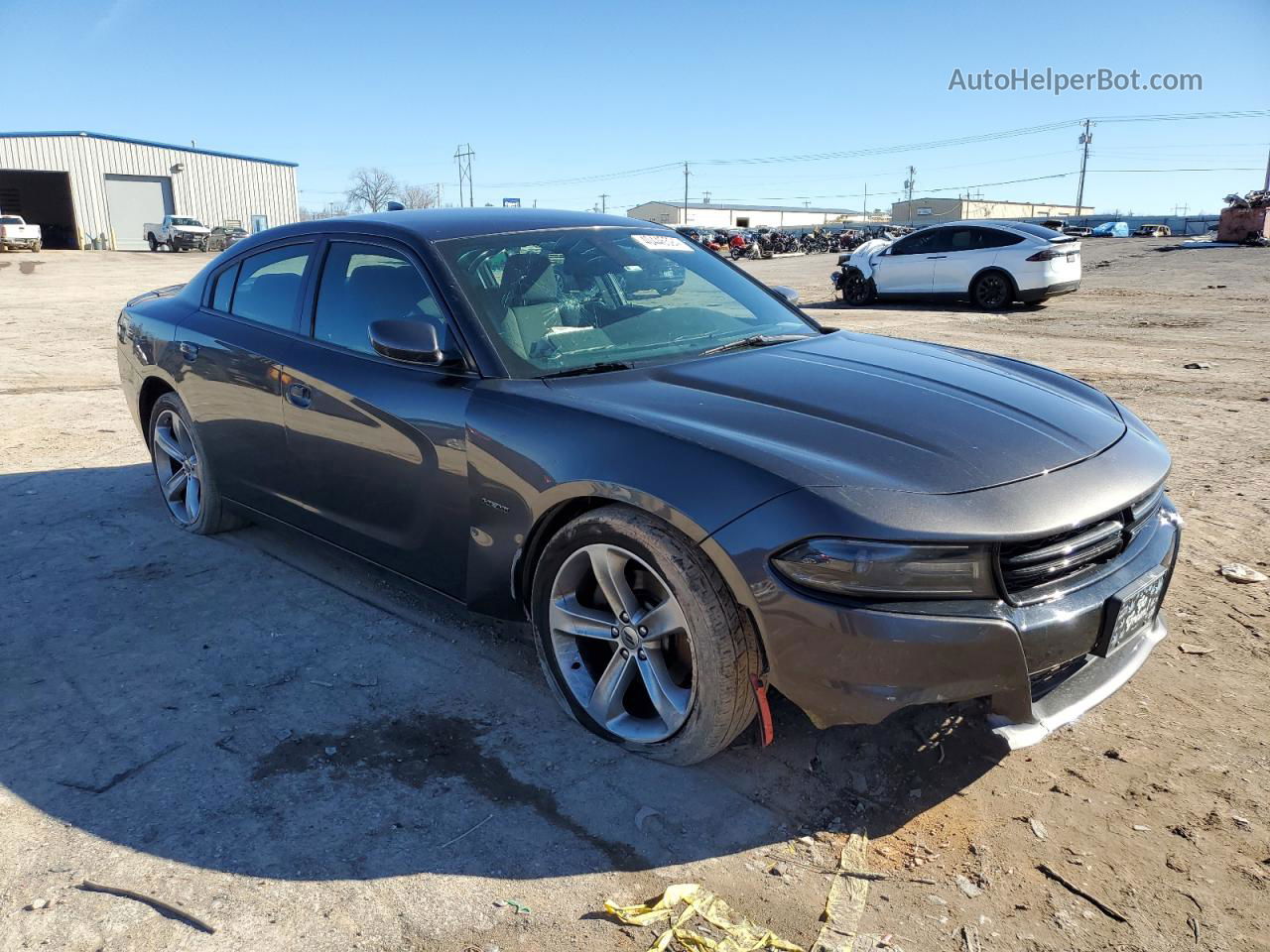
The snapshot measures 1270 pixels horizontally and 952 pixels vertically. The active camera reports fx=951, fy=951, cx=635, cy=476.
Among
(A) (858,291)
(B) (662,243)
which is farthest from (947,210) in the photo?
(B) (662,243)

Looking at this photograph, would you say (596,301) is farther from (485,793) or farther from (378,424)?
(485,793)

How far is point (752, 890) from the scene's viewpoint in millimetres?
2338

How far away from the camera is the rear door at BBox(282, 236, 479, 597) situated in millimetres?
3207

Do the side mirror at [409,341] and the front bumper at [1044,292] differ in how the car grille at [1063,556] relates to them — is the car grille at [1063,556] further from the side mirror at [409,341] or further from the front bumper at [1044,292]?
the front bumper at [1044,292]

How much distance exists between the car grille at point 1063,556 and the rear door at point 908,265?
15.0 meters

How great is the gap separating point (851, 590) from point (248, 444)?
2.96 metres

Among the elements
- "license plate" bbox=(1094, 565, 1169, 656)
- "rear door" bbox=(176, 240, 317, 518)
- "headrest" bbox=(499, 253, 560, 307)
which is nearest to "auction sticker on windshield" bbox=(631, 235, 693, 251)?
"headrest" bbox=(499, 253, 560, 307)

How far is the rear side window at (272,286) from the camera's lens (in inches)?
158

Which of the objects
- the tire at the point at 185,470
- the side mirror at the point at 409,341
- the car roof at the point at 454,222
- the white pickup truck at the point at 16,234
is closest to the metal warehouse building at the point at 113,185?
the white pickup truck at the point at 16,234

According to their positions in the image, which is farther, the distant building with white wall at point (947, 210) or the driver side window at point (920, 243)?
the distant building with white wall at point (947, 210)

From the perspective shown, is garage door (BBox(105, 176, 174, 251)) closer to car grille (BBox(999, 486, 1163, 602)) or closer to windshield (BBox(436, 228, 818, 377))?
windshield (BBox(436, 228, 818, 377))

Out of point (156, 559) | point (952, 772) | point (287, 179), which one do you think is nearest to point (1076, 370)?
point (952, 772)

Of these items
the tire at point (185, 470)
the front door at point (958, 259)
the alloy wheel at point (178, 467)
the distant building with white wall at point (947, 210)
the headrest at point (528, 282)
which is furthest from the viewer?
the distant building with white wall at point (947, 210)

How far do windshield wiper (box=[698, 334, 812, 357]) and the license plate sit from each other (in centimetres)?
156
